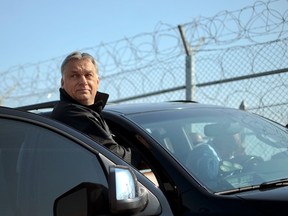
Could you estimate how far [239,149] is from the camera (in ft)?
11.5

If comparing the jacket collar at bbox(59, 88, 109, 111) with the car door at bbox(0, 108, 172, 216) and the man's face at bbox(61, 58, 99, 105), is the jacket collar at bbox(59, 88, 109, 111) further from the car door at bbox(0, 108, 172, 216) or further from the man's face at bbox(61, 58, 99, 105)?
the car door at bbox(0, 108, 172, 216)

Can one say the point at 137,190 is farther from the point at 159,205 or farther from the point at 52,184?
the point at 52,184

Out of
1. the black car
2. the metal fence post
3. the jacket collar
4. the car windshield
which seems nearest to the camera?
the black car

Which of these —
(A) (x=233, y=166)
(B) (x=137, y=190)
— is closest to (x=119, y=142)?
(A) (x=233, y=166)

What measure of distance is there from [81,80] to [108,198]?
4.54 feet

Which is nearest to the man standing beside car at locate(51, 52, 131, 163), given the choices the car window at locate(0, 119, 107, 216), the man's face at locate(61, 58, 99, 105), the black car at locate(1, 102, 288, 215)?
the man's face at locate(61, 58, 99, 105)

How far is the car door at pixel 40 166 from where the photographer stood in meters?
2.61

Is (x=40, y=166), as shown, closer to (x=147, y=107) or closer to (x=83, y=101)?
(x=83, y=101)

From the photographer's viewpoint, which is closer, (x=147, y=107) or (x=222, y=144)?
(x=222, y=144)

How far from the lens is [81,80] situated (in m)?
3.73

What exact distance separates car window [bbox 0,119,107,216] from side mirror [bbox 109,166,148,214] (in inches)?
5.2

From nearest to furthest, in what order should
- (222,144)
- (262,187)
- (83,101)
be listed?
(262,187), (222,144), (83,101)

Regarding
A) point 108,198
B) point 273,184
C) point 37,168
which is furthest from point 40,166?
point 273,184

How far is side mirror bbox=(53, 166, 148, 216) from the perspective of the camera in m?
2.41
